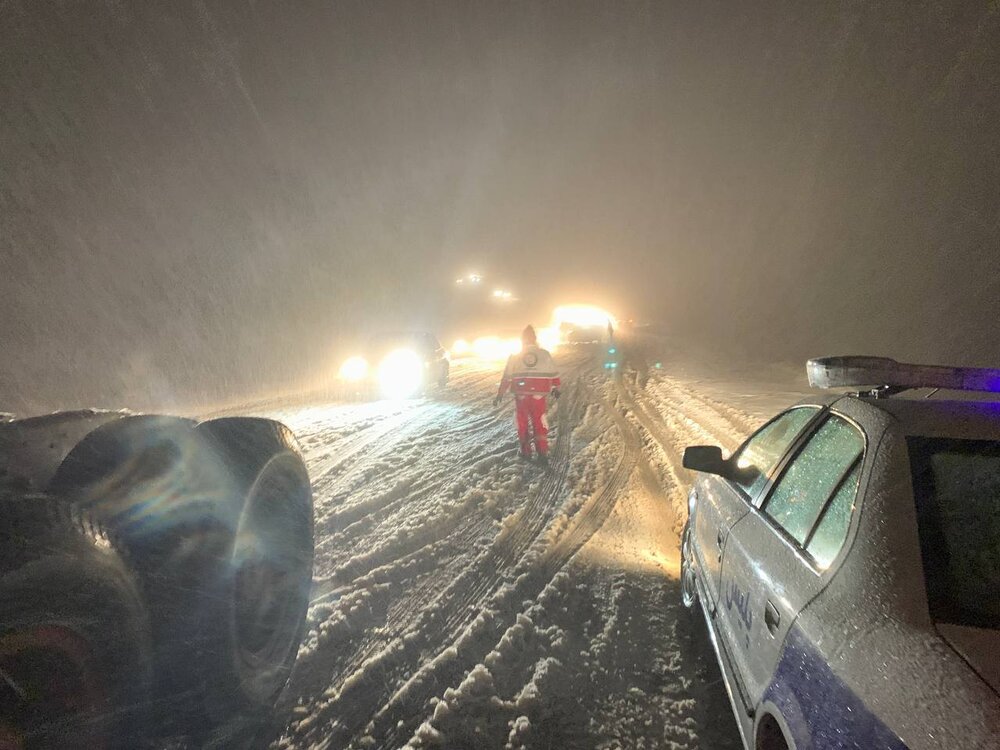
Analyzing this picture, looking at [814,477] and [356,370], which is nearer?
[814,477]

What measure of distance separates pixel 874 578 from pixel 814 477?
769mm

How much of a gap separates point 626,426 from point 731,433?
1.81m

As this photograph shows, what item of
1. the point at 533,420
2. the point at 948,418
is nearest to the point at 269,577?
the point at 948,418

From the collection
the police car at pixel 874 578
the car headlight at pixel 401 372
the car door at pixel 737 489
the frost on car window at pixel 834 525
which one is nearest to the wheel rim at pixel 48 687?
the police car at pixel 874 578

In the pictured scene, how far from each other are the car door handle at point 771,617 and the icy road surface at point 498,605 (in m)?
1.04

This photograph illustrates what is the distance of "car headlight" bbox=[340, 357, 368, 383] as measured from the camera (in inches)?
559

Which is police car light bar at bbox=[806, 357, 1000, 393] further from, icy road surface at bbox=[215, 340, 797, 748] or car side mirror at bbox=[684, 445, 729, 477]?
icy road surface at bbox=[215, 340, 797, 748]

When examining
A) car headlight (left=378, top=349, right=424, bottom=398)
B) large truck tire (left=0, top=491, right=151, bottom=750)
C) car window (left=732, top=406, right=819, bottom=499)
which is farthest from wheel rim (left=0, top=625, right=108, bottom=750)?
car headlight (left=378, top=349, right=424, bottom=398)

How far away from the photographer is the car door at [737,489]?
2.72m

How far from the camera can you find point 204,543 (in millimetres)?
2252

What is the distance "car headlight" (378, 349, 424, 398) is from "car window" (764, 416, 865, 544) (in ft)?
37.4

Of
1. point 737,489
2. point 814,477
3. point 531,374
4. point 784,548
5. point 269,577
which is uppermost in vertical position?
point 531,374

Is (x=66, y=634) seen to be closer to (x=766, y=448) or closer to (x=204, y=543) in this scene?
(x=204, y=543)

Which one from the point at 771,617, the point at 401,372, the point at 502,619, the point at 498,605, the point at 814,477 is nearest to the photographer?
the point at 771,617
